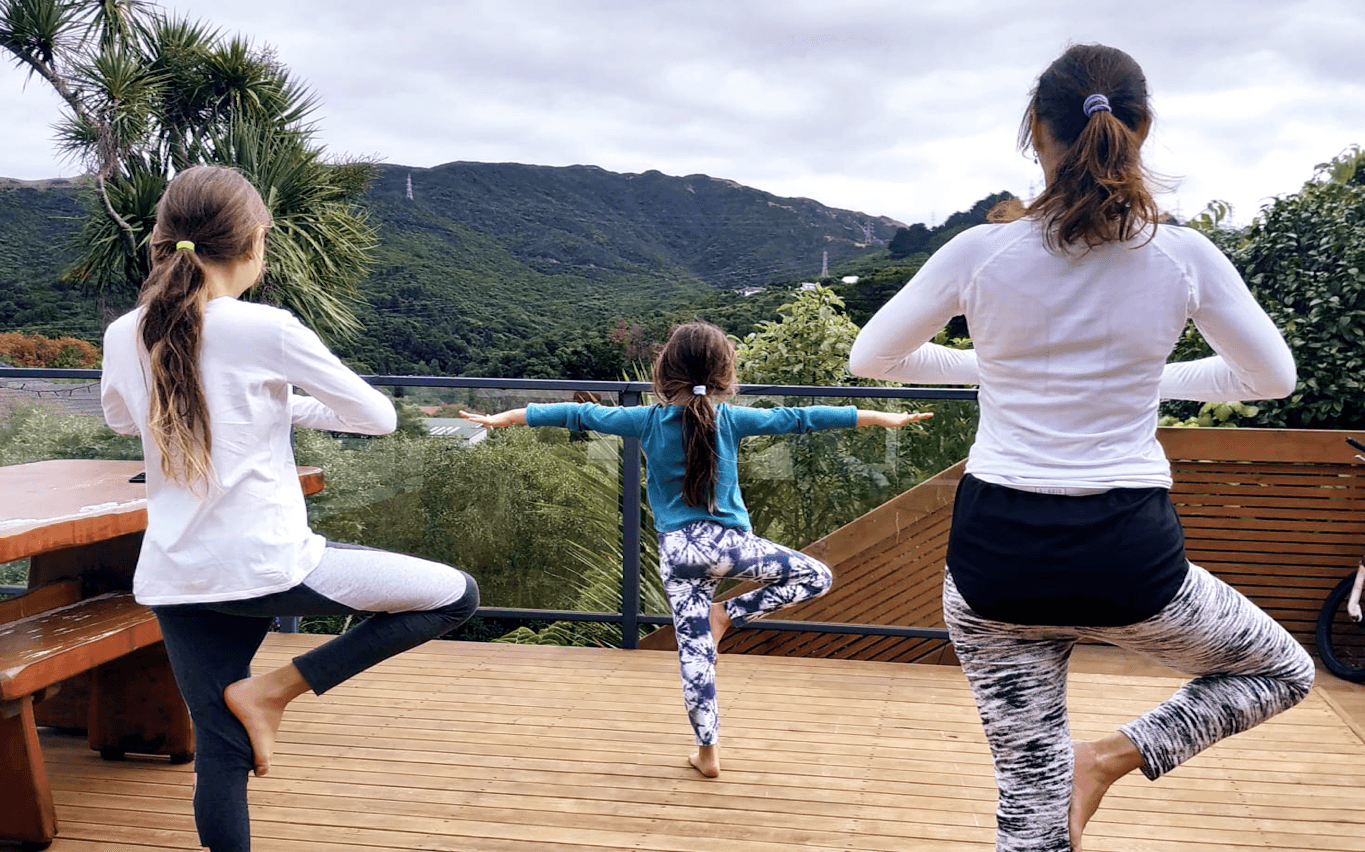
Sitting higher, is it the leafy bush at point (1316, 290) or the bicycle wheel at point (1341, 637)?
the leafy bush at point (1316, 290)

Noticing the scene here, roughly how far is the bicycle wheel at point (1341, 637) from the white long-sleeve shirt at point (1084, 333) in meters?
3.19

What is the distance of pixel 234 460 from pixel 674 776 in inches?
61.6

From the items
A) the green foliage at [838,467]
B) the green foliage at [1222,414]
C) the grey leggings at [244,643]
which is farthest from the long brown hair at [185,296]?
the green foliage at [1222,414]

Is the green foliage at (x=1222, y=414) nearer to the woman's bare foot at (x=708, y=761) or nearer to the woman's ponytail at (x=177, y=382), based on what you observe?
the woman's bare foot at (x=708, y=761)

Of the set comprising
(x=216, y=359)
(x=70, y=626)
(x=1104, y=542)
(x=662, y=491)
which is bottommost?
(x=70, y=626)

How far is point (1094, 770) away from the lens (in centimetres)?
154

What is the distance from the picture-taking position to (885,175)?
1681 inches

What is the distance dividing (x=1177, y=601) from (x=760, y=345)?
454cm

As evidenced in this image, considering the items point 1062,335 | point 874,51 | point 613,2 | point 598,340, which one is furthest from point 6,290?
point 1062,335

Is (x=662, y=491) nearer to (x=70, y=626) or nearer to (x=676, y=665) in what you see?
(x=676, y=665)

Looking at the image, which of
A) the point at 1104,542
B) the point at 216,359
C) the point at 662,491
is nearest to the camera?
the point at 1104,542

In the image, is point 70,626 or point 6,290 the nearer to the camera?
point 70,626

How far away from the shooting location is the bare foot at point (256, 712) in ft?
6.15

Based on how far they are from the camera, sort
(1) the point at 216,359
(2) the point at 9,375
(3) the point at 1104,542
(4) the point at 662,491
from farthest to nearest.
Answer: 1. (2) the point at 9,375
2. (4) the point at 662,491
3. (1) the point at 216,359
4. (3) the point at 1104,542
